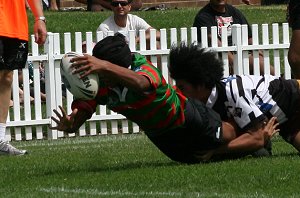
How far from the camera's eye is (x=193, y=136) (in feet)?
32.2

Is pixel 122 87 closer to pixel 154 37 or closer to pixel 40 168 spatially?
pixel 40 168

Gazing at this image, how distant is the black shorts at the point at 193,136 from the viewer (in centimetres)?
966

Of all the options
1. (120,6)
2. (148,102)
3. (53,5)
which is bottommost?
(53,5)

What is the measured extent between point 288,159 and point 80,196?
2357 millimetres

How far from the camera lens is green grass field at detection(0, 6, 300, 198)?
27.6ft

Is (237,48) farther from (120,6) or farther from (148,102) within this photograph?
(148,102)

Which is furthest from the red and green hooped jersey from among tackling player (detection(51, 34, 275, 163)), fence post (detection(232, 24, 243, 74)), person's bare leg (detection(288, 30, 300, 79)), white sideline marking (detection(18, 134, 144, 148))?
fence post (detection(232, 24, 243, 74))

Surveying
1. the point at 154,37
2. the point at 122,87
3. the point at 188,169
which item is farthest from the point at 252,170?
the point at 154,37

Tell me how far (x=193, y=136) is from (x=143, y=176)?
2.54ft

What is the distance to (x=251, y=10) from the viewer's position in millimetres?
26594

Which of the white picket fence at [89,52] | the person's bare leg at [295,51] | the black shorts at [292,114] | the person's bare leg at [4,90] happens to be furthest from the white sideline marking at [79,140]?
the black shorts at [292,114]

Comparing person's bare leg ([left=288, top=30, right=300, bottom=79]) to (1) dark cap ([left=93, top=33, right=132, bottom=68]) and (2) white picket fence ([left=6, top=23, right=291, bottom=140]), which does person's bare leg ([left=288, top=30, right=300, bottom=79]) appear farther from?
(2) white picket fence ([left=6, top=23, right=291, bottom=140])

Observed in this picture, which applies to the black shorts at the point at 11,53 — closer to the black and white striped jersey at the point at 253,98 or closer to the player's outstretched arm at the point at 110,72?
the black and white striped jersey at the point at 253,98

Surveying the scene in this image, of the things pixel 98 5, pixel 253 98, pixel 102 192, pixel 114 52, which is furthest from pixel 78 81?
pixel 98 5
